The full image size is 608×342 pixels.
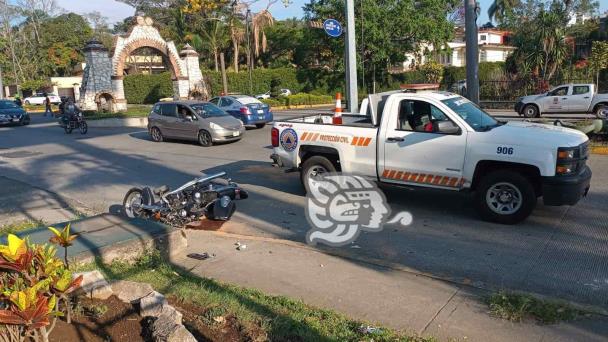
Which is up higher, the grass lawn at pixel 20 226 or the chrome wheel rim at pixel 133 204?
the chrome wheel rim at pixel 133 204

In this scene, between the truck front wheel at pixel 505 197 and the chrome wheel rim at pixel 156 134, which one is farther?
the chrome wheel rim at pixel 156 134

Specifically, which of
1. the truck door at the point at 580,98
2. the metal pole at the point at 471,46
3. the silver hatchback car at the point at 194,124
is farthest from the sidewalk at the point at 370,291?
the truck door at the point at 580,98

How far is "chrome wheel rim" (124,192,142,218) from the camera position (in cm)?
809

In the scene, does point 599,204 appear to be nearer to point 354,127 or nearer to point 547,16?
point 354,127

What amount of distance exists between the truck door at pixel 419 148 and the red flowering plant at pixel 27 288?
528 cm

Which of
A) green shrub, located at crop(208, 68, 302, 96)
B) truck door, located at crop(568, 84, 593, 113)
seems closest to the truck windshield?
truck door, located at crop(568, 84, 593, 113)

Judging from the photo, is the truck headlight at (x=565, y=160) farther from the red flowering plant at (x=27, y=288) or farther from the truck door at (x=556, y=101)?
the truck door at (x=556, y=101)

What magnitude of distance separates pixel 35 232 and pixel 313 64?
4860cm

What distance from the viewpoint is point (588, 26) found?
51.8 m

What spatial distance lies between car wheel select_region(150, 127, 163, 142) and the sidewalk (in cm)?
1238

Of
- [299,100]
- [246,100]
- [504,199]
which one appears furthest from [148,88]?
[504,199]

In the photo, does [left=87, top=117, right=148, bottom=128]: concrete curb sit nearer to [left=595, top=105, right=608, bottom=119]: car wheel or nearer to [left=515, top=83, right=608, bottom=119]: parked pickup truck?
[left=515, top=83, right=608, bottom=119]: parked pickup truck

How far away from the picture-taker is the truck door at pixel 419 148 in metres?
7.37

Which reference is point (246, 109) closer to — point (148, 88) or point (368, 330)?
point (368, 330)
